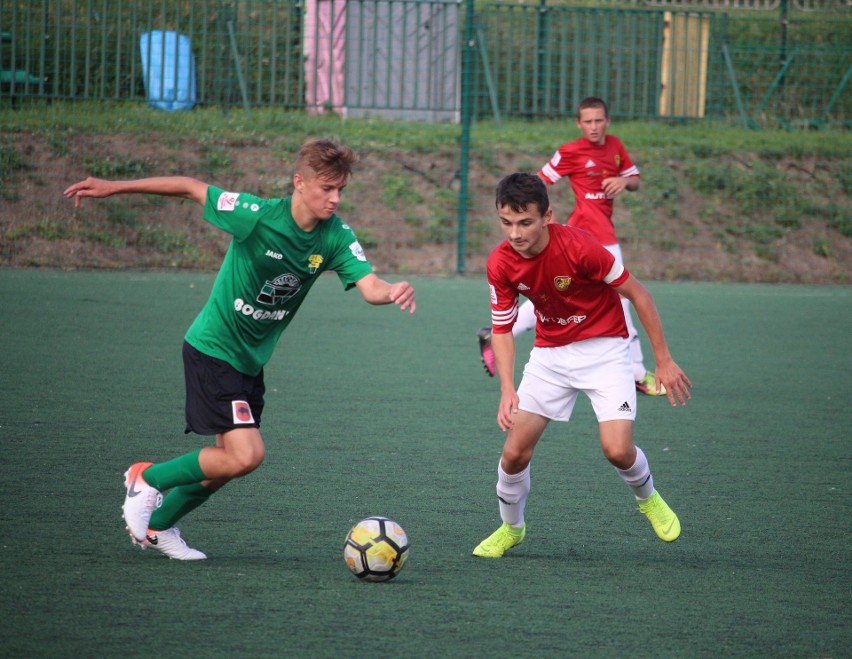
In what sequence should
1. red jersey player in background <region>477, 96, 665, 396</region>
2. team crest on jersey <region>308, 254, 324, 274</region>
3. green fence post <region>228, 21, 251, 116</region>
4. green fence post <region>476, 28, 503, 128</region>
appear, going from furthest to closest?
green fence post <region>476, 28, 503, 128</region> < green fence post <region>228, 21, 251, 116</region> < red jersey player in background <region>477, 96, 665, 396</region> < team crest on jersey <region>308, 254, 324, 274</region>

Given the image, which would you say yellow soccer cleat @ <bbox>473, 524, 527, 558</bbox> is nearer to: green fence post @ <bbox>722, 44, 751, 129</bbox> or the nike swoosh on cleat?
the nike swoosh on cleat

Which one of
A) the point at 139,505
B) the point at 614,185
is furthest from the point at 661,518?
the point at 614,185

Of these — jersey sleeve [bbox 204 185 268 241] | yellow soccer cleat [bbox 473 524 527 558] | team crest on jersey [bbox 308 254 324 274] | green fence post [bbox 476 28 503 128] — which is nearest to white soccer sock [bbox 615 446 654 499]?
yellow soccer cleat [bbox 473 524 527 558]

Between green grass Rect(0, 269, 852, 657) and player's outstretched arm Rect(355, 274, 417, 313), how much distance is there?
929 millimetres

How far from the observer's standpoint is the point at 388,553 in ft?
12.8

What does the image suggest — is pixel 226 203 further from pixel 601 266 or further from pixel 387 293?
pixel 601 266

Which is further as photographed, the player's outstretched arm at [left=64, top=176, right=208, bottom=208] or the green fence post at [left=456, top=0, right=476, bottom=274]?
the green fence post at [left=456, top=0, right=476, bottom=274]

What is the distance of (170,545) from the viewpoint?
4125 mm

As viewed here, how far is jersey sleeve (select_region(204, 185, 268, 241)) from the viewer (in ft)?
13.7

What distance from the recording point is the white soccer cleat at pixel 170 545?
411 centimetres

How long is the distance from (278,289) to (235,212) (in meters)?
0.31

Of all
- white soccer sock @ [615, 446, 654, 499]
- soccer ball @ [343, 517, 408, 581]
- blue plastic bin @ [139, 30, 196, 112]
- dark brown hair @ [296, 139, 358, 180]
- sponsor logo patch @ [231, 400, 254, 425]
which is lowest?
soccer ball @ [343, 517, 408, 581]

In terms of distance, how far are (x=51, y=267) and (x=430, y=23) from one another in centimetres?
521

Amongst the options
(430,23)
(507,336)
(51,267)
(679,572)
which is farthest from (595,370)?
(430,23)
